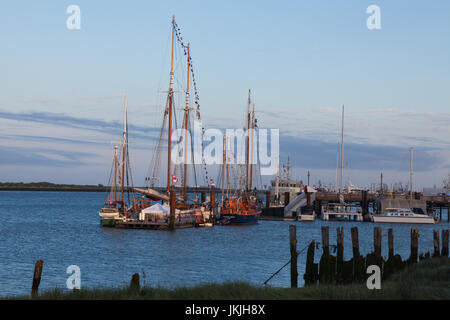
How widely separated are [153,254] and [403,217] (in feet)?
174

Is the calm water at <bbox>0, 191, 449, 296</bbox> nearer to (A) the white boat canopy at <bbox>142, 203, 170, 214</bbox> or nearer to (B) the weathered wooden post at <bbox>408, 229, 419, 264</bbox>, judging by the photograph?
(A) the white boat canopy at <bbox>142, 203, 170, 214</bbox>

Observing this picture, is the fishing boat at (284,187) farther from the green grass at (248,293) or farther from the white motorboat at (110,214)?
the green grass at (248,293)

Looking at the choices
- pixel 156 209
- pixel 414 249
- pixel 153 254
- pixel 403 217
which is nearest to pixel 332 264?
Answer: pixel 414 249

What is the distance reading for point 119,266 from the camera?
40250mm

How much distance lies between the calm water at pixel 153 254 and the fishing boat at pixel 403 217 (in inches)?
560

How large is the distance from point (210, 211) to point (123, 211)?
1258 centimetres

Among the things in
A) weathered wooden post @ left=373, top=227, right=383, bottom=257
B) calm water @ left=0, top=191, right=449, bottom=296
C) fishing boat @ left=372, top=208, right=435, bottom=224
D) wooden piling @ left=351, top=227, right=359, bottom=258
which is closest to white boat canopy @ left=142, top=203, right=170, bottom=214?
calm water @ left=0, top=191, right=449, bottom=296

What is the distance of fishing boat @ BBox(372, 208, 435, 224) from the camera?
3484 inches

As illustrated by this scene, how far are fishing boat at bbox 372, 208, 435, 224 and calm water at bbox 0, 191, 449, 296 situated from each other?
1423 centimetres

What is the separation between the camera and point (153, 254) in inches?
1853

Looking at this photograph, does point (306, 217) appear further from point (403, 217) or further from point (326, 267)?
point (326, 267)

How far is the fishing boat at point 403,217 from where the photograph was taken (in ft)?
290
